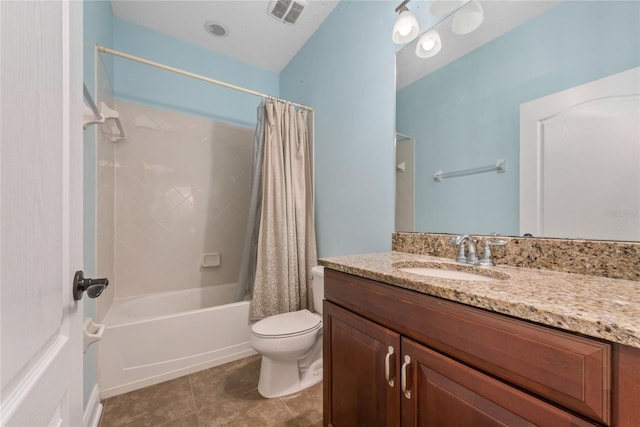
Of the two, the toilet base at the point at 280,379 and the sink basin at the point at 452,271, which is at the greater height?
the sink basin at the point at 452,271

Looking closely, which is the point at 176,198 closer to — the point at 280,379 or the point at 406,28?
the point at 280,379

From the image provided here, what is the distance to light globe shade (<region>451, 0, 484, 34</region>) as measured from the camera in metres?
1.17

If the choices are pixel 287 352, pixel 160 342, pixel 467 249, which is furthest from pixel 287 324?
pixel 467 249

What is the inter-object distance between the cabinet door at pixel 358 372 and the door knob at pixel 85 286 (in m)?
0.77

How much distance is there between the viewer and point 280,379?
4.96ft

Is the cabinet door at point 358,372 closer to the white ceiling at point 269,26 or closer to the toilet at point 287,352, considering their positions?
the toilet at point 287,352

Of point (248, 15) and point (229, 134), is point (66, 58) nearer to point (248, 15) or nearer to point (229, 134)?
point (248, 15)

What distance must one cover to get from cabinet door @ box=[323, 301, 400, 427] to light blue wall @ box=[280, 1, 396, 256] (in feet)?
2.13

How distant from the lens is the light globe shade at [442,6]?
119cm

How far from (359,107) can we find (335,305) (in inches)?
51.1

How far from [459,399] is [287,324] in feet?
3.58

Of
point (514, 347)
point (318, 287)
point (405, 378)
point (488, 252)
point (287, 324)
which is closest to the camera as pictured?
point (514, 347)

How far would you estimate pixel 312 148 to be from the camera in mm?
2209

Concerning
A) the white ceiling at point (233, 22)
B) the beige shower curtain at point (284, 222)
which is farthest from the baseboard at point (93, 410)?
the white ceiling at point (233, 22)
